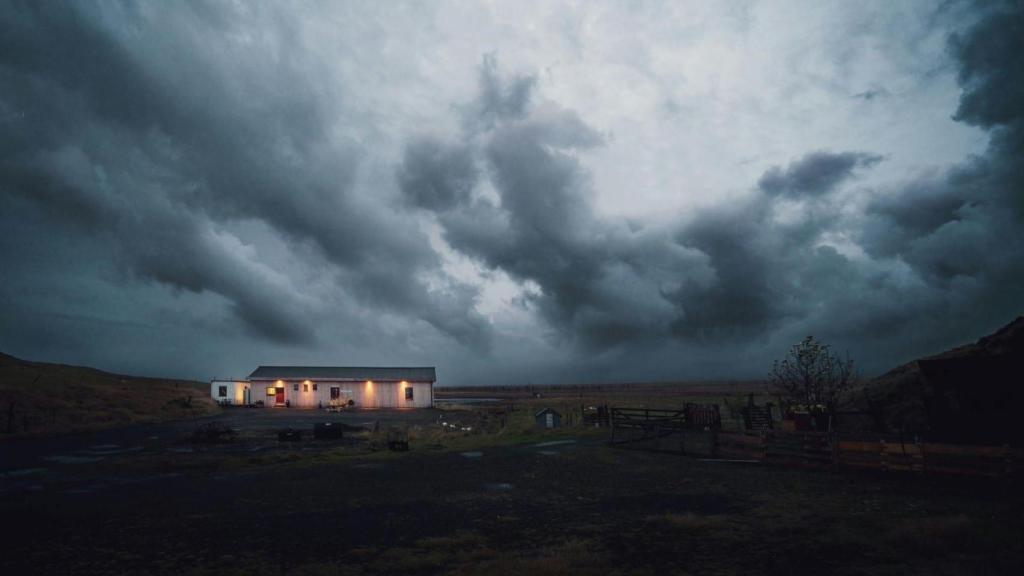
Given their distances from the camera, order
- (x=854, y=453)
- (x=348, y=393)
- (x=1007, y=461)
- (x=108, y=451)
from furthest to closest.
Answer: (x=348, y=393) < (x=108, y=451) < (x=854, y=453) < (x=1007, y=461)

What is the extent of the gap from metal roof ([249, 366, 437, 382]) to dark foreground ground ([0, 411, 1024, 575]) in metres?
46.7

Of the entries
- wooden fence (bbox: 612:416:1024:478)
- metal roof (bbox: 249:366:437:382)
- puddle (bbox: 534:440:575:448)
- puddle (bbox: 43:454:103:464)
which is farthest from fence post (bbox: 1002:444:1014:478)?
metal roof (bbox: 249:366:437:382)

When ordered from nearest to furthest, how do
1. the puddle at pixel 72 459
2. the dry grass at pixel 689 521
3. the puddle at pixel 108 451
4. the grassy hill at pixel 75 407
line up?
the dry grass at pixel 689 521, the puddle at pixel 72 459, the puddle at pixel 108 451, the grassy hill at pixel 75 407

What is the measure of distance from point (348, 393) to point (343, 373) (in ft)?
11.2

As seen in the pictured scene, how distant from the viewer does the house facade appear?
67.8m

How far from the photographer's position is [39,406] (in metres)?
42.3

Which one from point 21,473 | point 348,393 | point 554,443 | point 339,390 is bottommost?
point 554,443

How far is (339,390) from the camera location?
6819cm

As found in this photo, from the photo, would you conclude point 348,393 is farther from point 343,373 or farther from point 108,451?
point 108,451

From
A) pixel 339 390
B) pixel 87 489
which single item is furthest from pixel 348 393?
pixel 87 489

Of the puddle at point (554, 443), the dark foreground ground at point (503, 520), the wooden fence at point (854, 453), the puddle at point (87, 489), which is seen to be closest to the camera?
the dark foreground ground at point (503, 520)

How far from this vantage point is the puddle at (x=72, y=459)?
23556 mm

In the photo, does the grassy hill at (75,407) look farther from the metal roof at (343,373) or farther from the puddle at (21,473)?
the puddle at (21,473)

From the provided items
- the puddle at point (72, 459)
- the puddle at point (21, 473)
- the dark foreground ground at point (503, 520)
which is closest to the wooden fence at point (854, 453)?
the dark foreground ground at point (503, 520)
